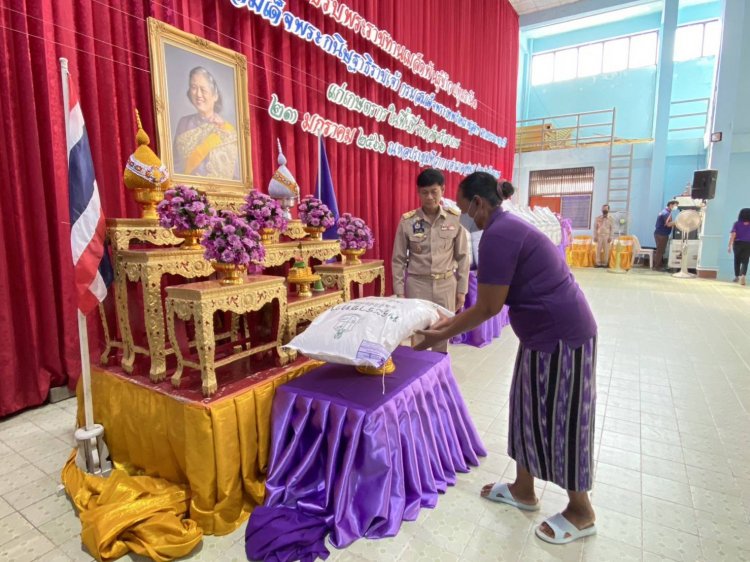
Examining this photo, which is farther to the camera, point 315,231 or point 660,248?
point 660,248

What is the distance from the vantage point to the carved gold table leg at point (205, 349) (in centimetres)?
154

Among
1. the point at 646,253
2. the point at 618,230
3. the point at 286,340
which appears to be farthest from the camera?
the point at 618,230

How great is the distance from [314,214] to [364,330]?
3.60 ft

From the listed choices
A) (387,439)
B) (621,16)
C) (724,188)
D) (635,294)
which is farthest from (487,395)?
(621,16)

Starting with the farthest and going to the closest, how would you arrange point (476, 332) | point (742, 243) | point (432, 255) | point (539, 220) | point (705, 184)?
point (705, 184) → point (742, 243) → point (539, 220) → point (476, 332) → point (432, 255)

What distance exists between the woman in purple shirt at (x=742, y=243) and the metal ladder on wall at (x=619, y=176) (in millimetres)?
→ 2703

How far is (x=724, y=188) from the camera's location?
7.77 meters

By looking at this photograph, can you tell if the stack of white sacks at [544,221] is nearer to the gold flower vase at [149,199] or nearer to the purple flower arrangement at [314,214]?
the purple flower arrangement at [314,214]

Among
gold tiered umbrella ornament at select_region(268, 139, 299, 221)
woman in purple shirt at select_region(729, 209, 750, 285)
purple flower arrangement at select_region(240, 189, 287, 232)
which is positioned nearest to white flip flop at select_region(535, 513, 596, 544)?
purple flower arrangement at select_region(240, 189, 287, 232)

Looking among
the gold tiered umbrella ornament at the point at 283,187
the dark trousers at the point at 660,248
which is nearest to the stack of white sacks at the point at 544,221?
the gold tiered umbrella ornament at the point at 283,187

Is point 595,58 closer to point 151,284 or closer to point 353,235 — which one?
point 353,235

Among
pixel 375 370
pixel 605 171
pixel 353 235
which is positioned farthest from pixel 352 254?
pixel 605 171

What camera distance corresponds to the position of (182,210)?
5.76 feet

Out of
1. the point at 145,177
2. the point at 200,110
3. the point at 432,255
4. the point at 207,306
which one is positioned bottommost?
the point at 207,306
